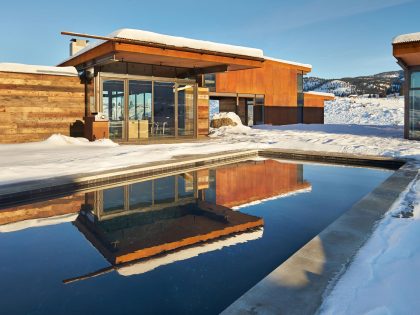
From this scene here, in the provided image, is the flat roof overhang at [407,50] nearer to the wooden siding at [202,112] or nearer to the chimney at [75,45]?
the wooden siding at [202,112]

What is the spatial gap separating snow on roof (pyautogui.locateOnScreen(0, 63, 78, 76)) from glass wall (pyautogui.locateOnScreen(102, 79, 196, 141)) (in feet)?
4.49

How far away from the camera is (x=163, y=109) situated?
15.2m

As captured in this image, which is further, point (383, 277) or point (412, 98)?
point (412, 98)

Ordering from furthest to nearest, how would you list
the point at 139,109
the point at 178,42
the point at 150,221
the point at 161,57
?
the point at 139,109 < the point at 161,57 < the point at 178,42 < the point at 150,221

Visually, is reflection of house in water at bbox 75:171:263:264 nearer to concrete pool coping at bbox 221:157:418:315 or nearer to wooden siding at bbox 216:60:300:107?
concrete pool coping at bbox 221:157:418:315

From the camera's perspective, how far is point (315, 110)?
1270 inches

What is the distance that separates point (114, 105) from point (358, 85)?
276 ft

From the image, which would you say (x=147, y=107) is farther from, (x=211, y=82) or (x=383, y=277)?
(x=383, y=277)

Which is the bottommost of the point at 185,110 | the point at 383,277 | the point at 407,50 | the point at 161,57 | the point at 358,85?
the point at 383,277

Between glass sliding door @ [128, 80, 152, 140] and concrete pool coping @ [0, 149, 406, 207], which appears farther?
glass sliding door @ [128, 80, 152, 140]

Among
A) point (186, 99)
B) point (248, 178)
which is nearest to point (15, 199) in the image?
point (248, 178)

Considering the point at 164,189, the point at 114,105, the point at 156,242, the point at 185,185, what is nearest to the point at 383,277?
the point at 156,242

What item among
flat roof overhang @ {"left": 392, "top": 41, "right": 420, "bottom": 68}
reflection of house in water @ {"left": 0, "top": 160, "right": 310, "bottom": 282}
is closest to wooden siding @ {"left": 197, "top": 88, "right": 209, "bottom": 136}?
flat roof overhang @ {"left": 392, "top": 41, "right": 420, "bottom": 68}

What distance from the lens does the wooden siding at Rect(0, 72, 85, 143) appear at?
40.7 ft
